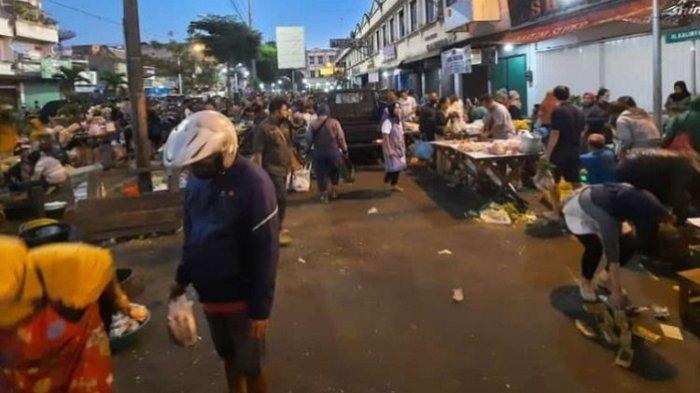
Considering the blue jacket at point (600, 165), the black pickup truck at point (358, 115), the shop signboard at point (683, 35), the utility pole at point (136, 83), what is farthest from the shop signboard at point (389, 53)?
the blue jacket at point (600, 165)

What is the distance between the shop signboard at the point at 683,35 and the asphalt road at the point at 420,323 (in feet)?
16.7

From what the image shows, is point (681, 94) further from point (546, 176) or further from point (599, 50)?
point (599, 50)

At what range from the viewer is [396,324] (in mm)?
5496

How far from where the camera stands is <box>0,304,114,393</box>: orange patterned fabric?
2.37m

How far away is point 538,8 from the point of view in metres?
18.6

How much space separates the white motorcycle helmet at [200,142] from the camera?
303cm

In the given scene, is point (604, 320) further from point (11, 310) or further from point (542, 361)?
point (11, 310)

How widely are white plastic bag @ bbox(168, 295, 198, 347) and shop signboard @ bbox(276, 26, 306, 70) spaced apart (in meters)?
40.6

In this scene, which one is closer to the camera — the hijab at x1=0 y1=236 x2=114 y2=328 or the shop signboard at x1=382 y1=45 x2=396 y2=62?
the hijab at x1=0 y1=236 x2=114 y2=328

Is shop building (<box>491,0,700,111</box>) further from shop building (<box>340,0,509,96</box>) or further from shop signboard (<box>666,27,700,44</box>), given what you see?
shop building (<box>340,0,509,96</box>)

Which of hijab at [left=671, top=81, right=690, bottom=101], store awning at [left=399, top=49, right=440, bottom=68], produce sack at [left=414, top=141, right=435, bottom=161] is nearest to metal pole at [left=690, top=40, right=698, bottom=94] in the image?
hijab at [left=671, top=81, right=690, bottom=101]

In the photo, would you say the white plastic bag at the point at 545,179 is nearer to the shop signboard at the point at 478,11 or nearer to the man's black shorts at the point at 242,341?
the man's black shorts at the point at 242,341

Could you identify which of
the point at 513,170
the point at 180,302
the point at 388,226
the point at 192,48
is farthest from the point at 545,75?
the point at 192,48

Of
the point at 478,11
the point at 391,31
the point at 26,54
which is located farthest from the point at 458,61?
the point at 26,54
